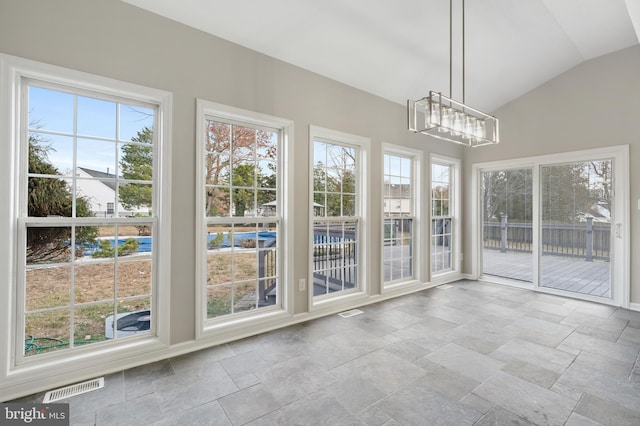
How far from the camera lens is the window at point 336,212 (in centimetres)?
355

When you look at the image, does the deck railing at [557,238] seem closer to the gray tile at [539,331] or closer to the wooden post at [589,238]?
the wooden post at [589,238]

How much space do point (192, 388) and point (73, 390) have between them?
2.57ft

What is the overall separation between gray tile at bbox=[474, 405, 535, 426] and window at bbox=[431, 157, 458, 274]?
10.3ft

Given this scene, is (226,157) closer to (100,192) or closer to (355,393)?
(100,192)

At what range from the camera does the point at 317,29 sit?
2863 mm

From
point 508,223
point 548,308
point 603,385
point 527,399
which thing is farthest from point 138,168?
point 508,223

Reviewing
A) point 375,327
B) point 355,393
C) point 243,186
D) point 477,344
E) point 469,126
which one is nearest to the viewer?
point 355,393

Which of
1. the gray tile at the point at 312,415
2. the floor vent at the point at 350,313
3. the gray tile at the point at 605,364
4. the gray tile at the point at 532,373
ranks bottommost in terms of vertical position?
the gray tile at the point at 312,415

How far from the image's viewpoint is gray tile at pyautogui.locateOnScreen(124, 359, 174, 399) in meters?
2.02

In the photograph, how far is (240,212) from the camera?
2.98 m

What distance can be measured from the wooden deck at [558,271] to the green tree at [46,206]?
564 cm

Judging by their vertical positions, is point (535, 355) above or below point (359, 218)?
below

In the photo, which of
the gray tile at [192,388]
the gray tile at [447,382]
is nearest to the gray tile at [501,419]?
the gray tile at [447,382]

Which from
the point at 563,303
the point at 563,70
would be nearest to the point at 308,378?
the point at 563,303
